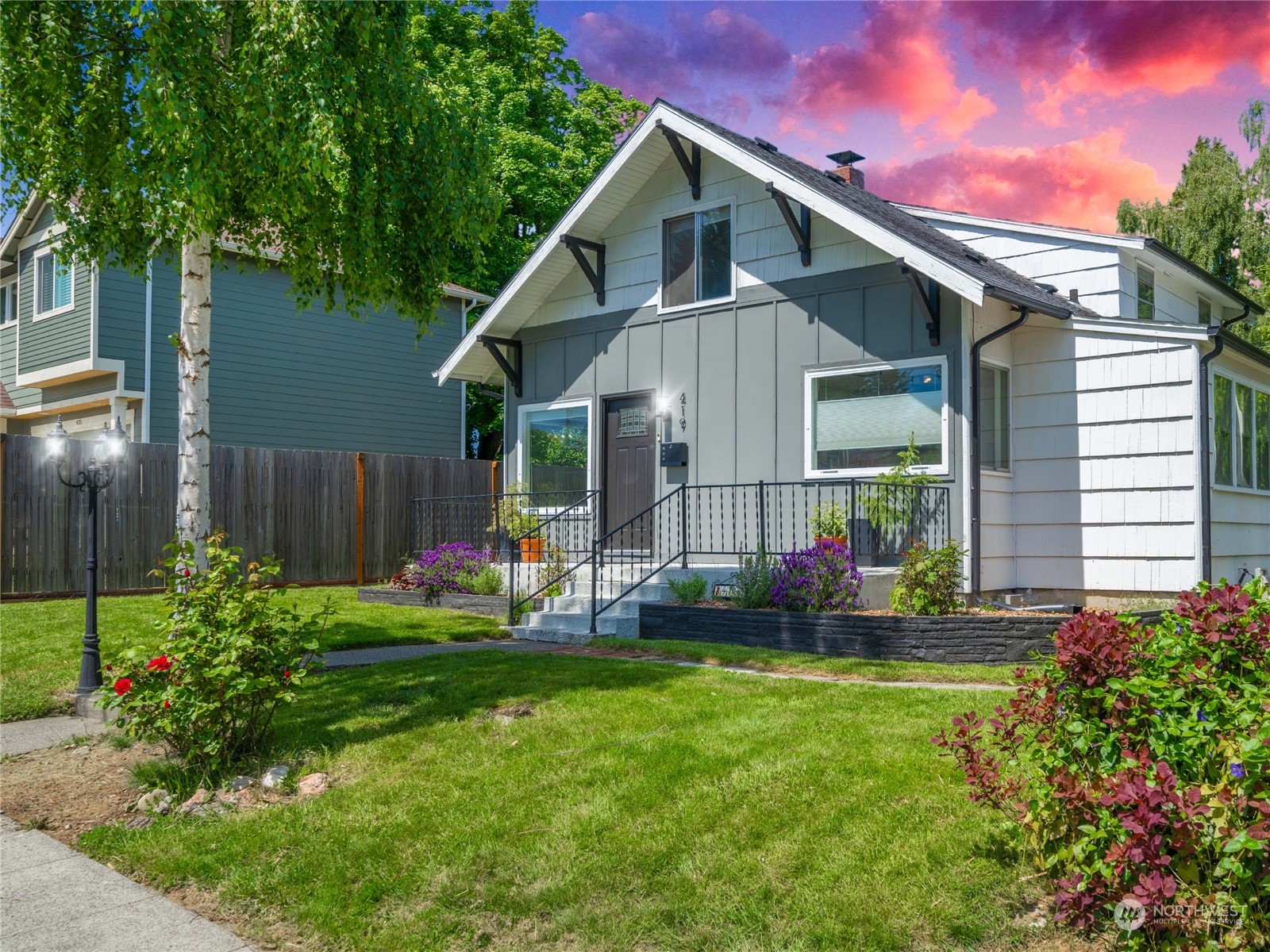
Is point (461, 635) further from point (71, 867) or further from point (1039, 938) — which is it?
point (1039, 938)

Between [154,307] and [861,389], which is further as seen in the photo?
[154,307]

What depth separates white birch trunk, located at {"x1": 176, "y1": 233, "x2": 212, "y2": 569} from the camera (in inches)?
272

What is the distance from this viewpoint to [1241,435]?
11430 millimetres

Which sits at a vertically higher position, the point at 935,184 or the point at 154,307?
the point at 935,184

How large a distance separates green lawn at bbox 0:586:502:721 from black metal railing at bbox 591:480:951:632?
1812mm

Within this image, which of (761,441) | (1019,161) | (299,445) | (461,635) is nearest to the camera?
(461,635)

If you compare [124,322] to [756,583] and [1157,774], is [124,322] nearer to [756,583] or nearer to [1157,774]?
[756,583]

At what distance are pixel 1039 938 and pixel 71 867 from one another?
3.73m

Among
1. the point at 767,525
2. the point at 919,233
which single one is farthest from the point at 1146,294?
the point at 767,525

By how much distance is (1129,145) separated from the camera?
18.0 meters

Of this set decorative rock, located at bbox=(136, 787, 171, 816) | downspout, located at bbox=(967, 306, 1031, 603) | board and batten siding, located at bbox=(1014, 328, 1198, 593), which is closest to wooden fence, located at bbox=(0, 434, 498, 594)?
decorative rock, located at bbox=(136, 787, 171, 816)

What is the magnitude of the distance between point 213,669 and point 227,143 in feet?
12.2

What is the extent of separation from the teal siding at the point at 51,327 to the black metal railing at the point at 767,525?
33.7ft

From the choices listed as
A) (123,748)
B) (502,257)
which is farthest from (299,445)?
(123,748)
